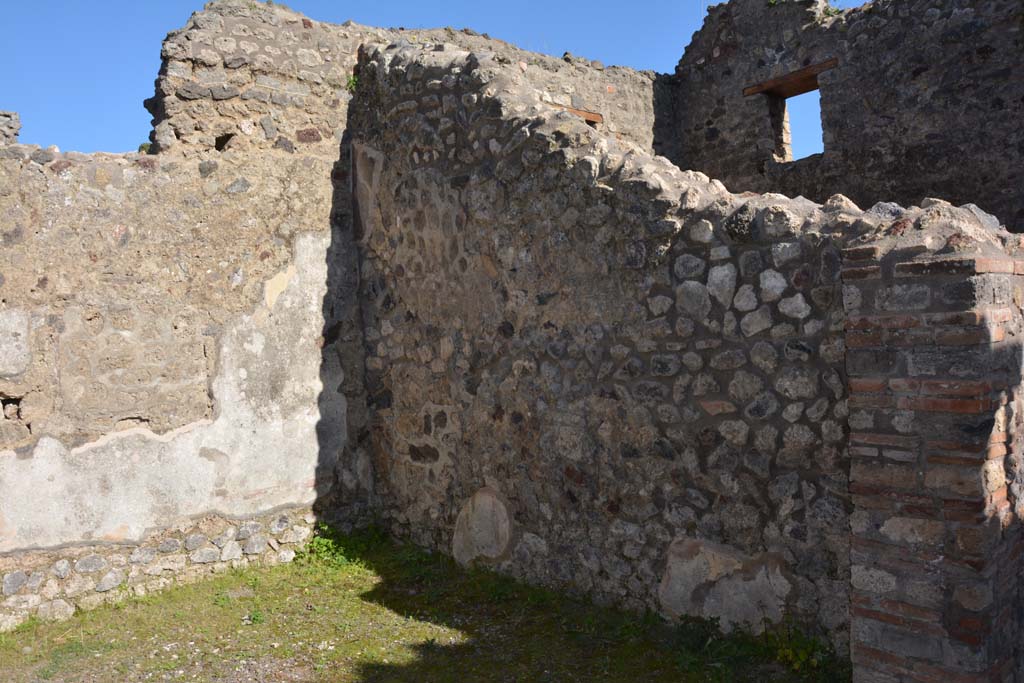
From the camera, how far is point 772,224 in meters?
3.35

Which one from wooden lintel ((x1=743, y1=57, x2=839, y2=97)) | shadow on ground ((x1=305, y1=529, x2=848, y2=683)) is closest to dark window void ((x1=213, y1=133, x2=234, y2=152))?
shadow on ground ((x1=305, y1=529, x2=848, y2=683))

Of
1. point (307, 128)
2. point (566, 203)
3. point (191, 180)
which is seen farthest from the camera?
point (307, 128)

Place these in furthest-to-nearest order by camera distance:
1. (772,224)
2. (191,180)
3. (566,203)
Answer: (191,180) < (566,203) < (772,224)

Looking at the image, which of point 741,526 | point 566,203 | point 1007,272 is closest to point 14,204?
point 566,203

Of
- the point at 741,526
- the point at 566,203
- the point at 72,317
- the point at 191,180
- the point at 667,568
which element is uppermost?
the point at 191,180

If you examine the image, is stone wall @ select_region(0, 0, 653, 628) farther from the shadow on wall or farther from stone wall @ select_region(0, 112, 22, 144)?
stone wall @ select_region(0, 112, 22, 144)

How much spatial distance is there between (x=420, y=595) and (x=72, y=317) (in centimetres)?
245

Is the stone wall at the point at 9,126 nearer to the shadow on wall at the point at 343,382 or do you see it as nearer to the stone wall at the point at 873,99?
the shadow on wall at the point at 343,382

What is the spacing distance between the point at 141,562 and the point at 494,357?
230 cm

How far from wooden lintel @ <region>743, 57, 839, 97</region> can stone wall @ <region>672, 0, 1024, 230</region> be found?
5 cm

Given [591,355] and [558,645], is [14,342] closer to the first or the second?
[591,355]

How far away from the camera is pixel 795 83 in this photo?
7828mm

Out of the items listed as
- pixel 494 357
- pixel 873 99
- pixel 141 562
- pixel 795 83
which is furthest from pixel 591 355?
pixel 795 83

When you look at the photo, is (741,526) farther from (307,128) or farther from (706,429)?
(307,128)
